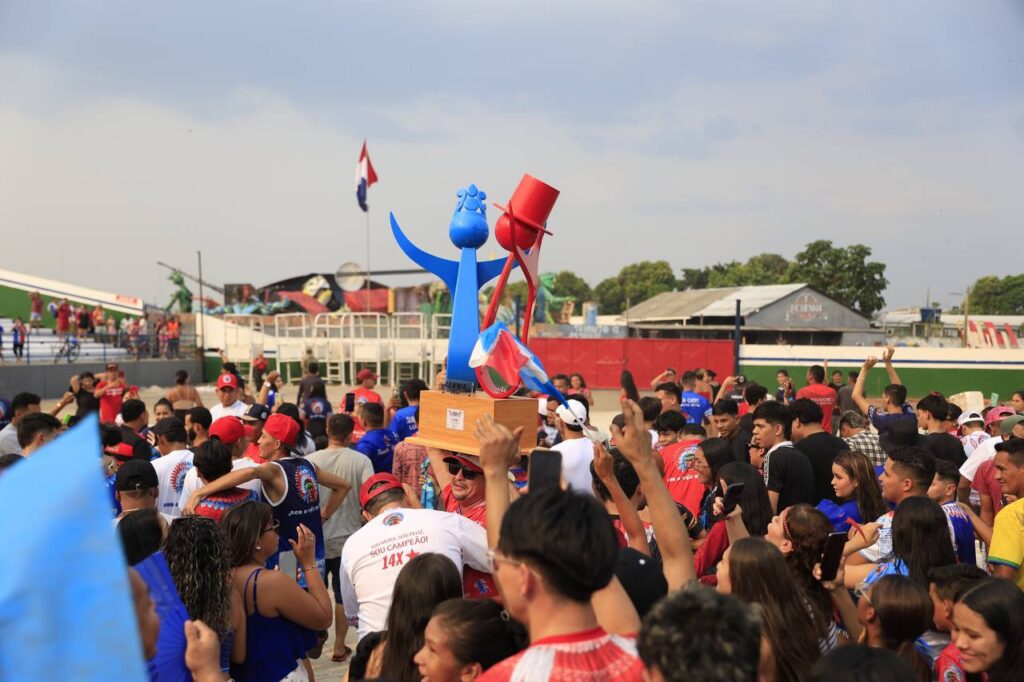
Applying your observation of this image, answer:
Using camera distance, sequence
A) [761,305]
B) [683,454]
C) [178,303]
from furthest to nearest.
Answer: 1. [178,303]
2. [761,305]
3. [683,454]

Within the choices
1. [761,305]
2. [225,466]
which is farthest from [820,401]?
[761,305]

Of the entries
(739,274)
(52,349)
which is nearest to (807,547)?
(52,349)

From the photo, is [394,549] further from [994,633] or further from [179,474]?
[179,474]

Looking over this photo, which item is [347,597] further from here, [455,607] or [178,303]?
[178,303]

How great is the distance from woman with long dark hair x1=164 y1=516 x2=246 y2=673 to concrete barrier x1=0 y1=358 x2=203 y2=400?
1936 cm

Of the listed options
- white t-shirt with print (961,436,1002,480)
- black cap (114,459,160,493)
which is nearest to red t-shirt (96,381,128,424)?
black cap (114,459,160,493)

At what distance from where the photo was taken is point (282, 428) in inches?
207

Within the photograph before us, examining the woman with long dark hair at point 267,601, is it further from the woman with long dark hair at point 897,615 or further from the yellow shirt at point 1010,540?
the yellow shirt at point 1010,540

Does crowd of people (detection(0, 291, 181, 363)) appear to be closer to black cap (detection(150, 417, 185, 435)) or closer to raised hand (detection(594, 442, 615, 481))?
black cap (detection(150, 417, 185, 435))

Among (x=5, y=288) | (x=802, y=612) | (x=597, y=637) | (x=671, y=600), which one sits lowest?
(x=802, y=612)

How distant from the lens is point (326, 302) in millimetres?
53969

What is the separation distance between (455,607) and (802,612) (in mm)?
1130

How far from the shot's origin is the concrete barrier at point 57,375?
76.0ft

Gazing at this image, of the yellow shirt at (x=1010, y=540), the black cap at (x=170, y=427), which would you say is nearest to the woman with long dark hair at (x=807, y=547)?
the yellow shirt at (x=1010, y=540)
